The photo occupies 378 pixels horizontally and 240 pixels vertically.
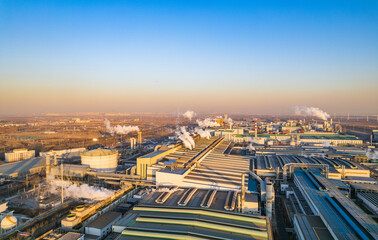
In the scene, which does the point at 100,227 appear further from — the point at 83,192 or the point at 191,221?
the point at 83,192

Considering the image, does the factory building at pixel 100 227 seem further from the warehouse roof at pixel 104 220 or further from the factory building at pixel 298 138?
the factory building at pixel 298 138

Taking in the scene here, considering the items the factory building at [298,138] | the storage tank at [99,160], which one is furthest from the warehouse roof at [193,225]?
the factory building at [298,138]

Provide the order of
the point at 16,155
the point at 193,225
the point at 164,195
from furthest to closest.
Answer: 1. the point at 16,155
2. the point at 164,195
3. the point at 193,225

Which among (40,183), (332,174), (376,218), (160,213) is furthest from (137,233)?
(332,174)

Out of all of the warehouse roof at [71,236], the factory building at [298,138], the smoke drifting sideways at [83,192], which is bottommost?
the smoke drifting sideways at [83,192]

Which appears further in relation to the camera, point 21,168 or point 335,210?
point 21,168

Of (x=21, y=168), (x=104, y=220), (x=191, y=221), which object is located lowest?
(x=104, y=220)

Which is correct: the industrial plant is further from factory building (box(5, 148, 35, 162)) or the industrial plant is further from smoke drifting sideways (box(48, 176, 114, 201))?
factory building (box(5, 148, 35, 162))

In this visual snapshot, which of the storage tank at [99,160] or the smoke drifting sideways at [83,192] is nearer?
the smoke drifting sideways at [83,192]

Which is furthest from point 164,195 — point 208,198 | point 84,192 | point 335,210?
point 335,210

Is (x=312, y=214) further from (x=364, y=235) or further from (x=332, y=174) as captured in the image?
(x=332, y=174)

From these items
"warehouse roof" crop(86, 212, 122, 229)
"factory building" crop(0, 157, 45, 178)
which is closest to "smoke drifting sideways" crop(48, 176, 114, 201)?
"warehouse roof" crop(86, 212, 122, 229)
